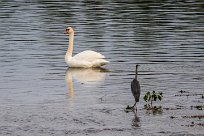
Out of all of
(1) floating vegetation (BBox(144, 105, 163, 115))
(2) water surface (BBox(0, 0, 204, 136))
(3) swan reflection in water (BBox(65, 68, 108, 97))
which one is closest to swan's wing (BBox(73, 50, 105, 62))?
(3) swan reflection in water (BBox(65, 68, 108, 97))

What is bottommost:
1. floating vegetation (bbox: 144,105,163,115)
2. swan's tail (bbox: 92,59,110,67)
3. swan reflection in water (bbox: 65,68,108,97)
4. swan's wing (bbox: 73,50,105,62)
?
floating vegetation (bbox: 144,105,163,115)

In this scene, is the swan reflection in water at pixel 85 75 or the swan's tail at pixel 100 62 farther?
the swan's tail at pixel 100 62

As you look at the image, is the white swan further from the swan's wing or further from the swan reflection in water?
the swan reflection in water

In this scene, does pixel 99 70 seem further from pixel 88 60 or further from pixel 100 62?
pixel 88 60

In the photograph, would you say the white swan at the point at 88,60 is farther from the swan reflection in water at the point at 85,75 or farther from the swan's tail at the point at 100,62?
the swan reflection in water at the point at 85,75

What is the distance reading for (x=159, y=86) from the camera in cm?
2095

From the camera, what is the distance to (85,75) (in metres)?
24.0

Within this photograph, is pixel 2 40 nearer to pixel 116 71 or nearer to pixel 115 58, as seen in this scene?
pixel 115 58

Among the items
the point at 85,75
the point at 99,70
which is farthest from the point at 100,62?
the point at 85,75

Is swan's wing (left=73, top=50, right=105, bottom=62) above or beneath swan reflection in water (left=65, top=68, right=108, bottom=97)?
above

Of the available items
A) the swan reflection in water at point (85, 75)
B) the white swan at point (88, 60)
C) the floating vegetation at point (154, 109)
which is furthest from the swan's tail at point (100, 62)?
the floating vegetation at point (154, 109)

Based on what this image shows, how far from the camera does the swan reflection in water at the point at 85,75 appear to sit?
22391mm

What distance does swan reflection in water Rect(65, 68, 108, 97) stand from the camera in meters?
22.4

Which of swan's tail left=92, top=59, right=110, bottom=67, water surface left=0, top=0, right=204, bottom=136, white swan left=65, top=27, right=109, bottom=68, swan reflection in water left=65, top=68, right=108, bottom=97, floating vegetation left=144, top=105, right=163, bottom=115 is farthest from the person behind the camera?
white swan left=65, top=27, right=109, bottom=68
